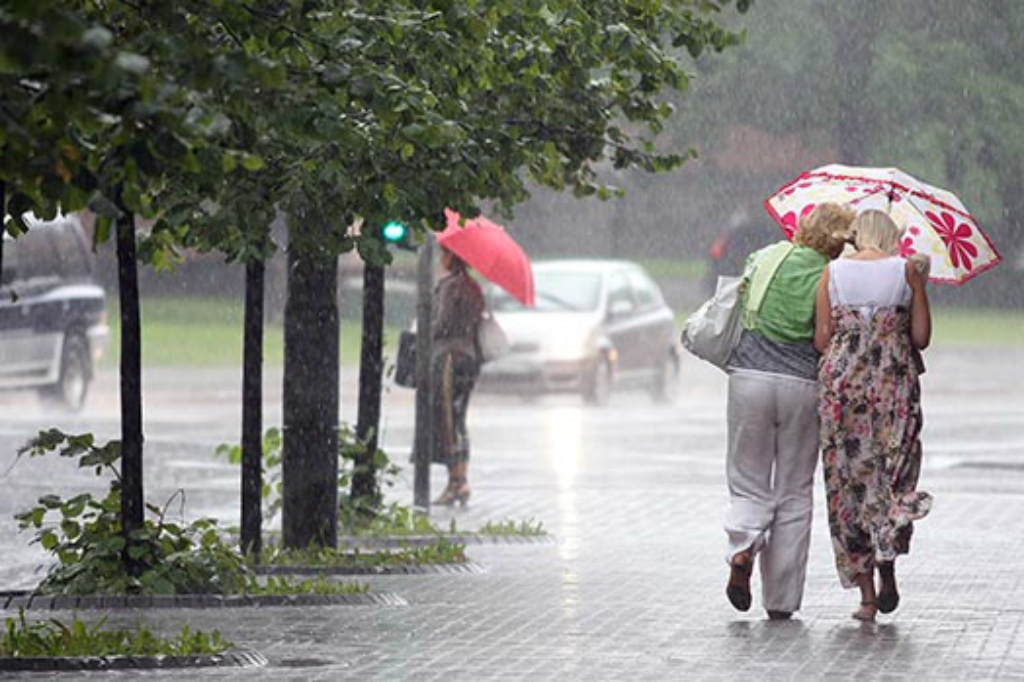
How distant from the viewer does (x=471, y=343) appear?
19484 mm

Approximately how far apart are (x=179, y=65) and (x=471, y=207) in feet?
16.8

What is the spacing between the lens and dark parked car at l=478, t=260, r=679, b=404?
30391 mm

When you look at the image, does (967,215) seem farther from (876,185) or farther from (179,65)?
(179,65)

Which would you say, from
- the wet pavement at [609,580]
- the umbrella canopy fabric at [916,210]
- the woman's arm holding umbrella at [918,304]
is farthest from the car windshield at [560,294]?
the woman's arm holding umbrella at [918,304]

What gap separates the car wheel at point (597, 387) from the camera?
30.4m

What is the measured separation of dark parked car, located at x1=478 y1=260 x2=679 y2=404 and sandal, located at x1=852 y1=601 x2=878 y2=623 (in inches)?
743

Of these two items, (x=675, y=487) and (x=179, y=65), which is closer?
Result: (x=179, y=65)

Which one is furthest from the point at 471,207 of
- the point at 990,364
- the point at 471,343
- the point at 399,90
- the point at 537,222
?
the point at 537,222

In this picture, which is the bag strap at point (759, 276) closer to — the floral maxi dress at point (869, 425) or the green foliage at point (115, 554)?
the floral maxi dress at point (869, 425)

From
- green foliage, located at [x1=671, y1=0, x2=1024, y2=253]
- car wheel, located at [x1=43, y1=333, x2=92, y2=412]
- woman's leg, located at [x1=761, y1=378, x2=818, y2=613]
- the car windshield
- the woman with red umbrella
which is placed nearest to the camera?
woman's leg, located at [x1=761, y1=378, x2=818, y2=613]

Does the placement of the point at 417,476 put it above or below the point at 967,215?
below

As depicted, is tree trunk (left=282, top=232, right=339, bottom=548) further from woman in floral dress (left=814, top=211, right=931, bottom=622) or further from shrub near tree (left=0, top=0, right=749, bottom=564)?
woman in floral dress (left=814, top=211, right=931, bottom=622)

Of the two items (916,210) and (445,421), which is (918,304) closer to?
(916,210)

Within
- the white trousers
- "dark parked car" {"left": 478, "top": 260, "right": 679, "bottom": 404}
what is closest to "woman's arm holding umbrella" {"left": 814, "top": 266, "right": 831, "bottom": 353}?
the white trousers
